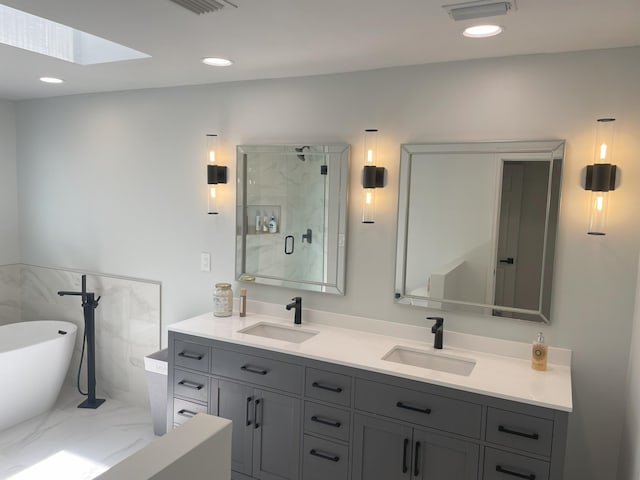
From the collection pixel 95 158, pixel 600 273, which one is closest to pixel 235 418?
pixel 600 273

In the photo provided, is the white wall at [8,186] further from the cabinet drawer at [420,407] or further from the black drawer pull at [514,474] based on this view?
the black drawer pull at [514,474]

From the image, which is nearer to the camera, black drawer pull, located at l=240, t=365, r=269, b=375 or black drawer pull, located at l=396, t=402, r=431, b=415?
black drawer pull, located at l=396, t=402, r=431, b=415

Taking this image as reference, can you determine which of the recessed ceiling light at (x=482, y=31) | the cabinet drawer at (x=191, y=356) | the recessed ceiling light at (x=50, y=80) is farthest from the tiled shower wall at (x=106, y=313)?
the recessed ceiling light at (x=482, y=31)

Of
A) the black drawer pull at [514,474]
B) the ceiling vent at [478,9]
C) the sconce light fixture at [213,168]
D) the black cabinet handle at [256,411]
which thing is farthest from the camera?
the sconce light fixture at [213,168]

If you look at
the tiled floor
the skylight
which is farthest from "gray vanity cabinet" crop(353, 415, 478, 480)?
the skylight

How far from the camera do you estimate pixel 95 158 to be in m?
4.02

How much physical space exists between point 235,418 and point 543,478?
1638mm

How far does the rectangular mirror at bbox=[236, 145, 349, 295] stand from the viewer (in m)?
3.07

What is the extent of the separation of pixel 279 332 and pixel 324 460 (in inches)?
33.6

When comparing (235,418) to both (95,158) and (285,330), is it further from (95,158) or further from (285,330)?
(95,158)

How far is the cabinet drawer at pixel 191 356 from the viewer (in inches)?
117

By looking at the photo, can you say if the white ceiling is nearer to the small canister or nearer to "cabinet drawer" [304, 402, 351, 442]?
the small canister

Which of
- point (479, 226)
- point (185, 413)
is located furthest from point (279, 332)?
point (479, 226)

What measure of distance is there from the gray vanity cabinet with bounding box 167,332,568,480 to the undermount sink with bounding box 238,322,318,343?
0.32 m
